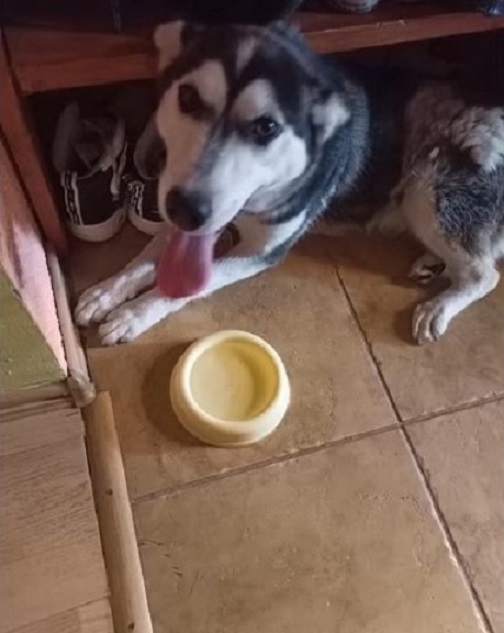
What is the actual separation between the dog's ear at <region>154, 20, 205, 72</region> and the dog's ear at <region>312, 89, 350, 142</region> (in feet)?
0.76

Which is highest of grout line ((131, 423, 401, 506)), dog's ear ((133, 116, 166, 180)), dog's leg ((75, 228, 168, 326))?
dog's ear ((133, 116, 166, 180))

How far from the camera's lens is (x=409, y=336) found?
6.24ft

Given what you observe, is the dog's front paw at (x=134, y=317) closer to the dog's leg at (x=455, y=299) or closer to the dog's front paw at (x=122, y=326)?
the dog's front paw at (x=122, y=326)

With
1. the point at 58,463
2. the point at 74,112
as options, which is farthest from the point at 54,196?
the point at 58,463

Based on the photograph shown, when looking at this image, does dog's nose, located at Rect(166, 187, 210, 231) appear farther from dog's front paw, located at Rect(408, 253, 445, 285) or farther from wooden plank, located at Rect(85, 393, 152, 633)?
dog's front paw, located at Rect(408, 253, 445, 285)

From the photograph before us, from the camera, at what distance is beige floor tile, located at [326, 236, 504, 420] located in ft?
6.05

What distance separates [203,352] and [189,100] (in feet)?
1.66

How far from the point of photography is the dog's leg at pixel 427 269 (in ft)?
6.43

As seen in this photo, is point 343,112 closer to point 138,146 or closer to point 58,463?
point 138,146

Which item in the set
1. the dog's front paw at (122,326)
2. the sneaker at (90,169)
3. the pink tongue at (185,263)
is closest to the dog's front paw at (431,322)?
the pink tongue at (185,263)

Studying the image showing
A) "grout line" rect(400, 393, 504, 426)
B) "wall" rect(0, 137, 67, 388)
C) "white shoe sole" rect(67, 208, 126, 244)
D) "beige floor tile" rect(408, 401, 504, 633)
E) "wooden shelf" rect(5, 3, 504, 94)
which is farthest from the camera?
"white shoe sole" rect(67, 208, 126, 244)

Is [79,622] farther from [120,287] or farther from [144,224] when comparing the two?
[144,224]

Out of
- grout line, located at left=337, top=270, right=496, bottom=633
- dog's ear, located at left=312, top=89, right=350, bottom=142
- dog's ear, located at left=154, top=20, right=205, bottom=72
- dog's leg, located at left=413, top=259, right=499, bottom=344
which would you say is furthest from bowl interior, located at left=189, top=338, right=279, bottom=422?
dog's ear, located at left=154, top=20, right=205, bottom=72

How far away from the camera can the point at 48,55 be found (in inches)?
60.6
